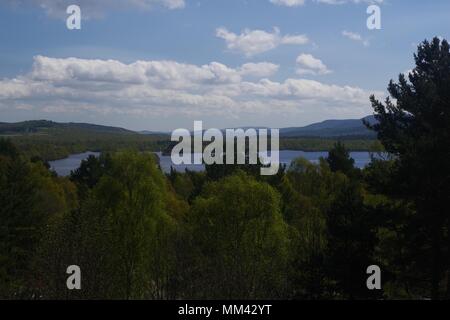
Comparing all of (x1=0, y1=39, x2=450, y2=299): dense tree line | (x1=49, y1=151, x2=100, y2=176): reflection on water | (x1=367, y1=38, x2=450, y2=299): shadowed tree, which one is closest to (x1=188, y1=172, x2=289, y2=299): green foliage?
(x1=0, y1=39, x2=450, y2=299): dense tree line

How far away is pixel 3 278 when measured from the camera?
28672mm

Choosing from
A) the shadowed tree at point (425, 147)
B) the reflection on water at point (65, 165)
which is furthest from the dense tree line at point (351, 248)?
the reflection on water at point (65, 165)

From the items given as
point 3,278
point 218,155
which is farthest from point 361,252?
point 218,155

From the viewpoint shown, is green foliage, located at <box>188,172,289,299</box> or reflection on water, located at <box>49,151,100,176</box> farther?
reflection on water, located at <box>49,151,100,176</box>

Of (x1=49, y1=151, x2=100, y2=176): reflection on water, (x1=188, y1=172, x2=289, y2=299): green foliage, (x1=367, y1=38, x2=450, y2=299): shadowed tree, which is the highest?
(x1=367, y1=38, x2=450, y2=299): shadowed tree

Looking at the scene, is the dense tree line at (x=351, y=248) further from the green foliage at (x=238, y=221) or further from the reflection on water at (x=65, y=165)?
the reflection on water at (x=65, y=165)

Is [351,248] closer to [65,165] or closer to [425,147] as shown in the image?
[425,147]

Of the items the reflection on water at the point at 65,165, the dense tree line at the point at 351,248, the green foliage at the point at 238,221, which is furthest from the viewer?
the reflection on water at the point at 65,165

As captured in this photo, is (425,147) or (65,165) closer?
(425,147)

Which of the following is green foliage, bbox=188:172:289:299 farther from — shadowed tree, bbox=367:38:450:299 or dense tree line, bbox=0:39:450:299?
shadowed tree, bbox=367:38:450:299

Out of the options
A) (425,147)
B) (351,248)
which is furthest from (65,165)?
(425,147)
